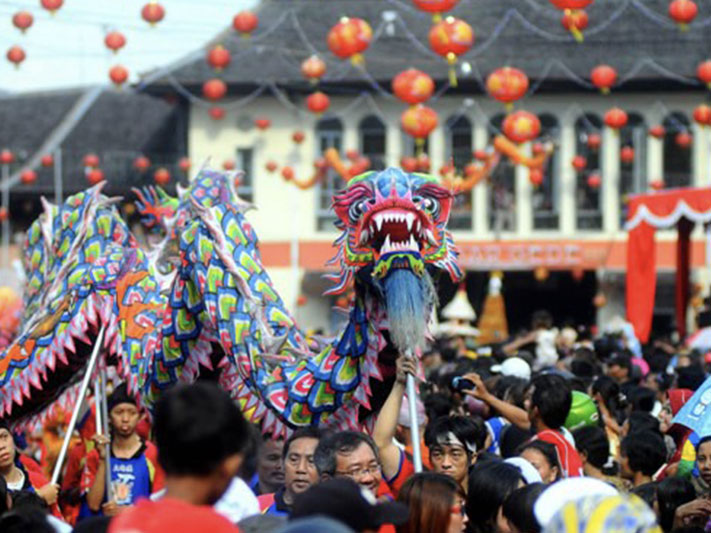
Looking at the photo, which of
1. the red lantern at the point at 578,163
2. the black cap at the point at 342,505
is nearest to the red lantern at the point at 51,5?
the black cap at the point at 342,505

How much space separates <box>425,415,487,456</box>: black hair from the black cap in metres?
2.79

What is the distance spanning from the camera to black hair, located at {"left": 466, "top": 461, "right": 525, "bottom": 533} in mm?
5539

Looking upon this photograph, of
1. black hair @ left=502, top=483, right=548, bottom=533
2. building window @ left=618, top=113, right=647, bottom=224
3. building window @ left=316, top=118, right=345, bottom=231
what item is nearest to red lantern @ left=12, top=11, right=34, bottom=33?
black hair @ left=502, top=483, right=548, bottom=533

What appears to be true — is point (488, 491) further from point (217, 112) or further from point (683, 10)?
point (217, 112)

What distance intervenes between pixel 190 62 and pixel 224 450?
2843cm

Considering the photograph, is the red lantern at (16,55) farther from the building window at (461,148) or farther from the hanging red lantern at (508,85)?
the building window at (461,148)

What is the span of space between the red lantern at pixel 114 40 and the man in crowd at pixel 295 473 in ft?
46.3

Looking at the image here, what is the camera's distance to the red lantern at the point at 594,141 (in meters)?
29.6

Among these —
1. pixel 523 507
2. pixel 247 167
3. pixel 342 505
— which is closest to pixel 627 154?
pixel 247 167

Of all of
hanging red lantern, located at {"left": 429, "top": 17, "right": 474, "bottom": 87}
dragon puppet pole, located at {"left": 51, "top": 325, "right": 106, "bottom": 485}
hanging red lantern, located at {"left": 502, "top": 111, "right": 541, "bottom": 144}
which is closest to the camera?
dragon puppet pole, located at {"left": 51, "top": 325, "right": 106, "bottom": 485}

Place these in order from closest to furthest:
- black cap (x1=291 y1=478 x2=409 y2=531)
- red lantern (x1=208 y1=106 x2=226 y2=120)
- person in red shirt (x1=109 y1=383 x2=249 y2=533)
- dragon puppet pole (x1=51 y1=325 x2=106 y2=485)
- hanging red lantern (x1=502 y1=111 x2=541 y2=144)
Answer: person in red shirt (x1=109 y1=383 x2=249 y2=533) < black cap (x1=291 y1=478 x2=409 y2=531) < dragon puppet pole (x1=51 y1=325 x2=106 y2=485) < hanging red lantern (x1=502 y1=111 x2=541 y2=144) < red lantern (x1=208 y1=106 x2=226 y2=120)

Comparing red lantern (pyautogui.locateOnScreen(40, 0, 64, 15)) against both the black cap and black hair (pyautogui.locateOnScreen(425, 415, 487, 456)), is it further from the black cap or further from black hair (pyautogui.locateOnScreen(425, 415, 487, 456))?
the black cap

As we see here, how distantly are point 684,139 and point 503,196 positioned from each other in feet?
15.0

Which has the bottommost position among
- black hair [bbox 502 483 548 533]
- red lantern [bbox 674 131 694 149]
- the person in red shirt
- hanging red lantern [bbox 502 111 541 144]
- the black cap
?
black hair [bbox 502 483 548 533]
